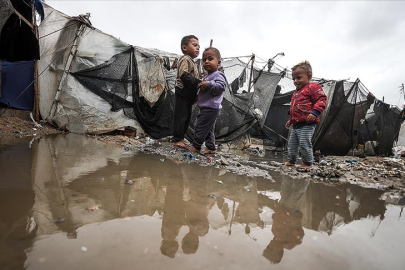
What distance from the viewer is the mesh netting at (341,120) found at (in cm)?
589

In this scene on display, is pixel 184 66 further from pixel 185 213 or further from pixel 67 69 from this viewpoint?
pixel 67 69

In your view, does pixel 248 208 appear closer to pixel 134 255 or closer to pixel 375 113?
pixel 134 255

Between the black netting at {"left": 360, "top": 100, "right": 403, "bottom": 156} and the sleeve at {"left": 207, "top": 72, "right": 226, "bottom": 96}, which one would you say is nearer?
the sleeve at {"left": 207, "top": 72, "right": 226, "bottom": 96}

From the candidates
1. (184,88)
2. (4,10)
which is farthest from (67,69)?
(184,88)

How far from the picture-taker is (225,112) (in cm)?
561

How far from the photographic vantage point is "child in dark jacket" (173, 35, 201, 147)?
3145 mm

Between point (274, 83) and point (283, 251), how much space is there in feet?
19.1

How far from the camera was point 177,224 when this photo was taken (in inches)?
36.9

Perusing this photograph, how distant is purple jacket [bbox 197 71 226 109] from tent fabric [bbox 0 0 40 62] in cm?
403

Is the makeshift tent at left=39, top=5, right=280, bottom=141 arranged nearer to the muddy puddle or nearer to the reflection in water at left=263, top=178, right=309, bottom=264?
the muddy puddle

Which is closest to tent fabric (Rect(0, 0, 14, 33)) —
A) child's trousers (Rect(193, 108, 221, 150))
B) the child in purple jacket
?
the child in purple jacket

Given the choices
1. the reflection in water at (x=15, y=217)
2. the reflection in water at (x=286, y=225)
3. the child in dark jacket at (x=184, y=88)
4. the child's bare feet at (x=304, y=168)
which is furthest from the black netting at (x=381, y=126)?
the reflection in water at (x=15, y=217)

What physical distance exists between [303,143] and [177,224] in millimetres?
2573

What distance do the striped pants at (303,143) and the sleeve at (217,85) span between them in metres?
1.31
